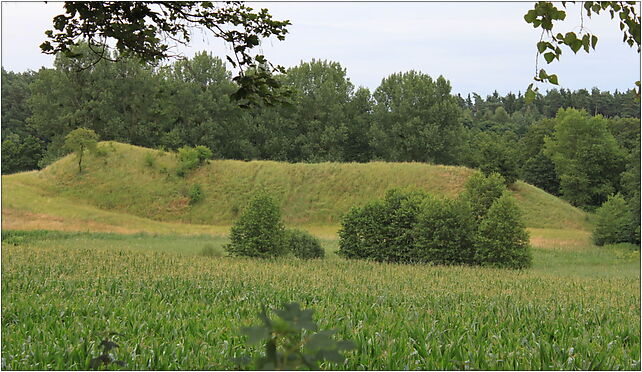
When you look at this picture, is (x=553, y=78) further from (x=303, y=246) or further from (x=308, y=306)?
(x=303, y=246)

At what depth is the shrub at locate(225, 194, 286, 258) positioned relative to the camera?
18.9 metres

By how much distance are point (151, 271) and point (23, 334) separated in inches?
257

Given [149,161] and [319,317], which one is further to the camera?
[149,161]

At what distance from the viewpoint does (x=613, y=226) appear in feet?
107

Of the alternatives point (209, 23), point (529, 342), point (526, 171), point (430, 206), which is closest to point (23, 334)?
point (209, 23)

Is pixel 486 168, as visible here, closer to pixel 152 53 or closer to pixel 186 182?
pixel 186 182

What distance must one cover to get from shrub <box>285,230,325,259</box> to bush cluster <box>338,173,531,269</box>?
148cm

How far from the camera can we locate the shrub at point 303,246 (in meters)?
20.6

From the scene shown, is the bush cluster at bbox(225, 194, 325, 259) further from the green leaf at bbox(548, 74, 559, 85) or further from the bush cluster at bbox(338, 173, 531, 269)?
the green leaf at bbox(548, 74, 559, 85)

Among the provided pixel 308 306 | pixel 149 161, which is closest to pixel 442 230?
pixel 308 306

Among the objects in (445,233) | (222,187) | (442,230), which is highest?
(222,187)

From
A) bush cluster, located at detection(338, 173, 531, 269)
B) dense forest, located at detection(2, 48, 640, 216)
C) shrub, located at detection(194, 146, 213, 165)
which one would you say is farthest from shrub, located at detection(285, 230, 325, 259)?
dense forest, located at detection(2, 48, 640, 216)

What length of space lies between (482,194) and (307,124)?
3728 centimetres

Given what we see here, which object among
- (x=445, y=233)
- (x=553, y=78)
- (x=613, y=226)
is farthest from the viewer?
(x=613, y=226)
